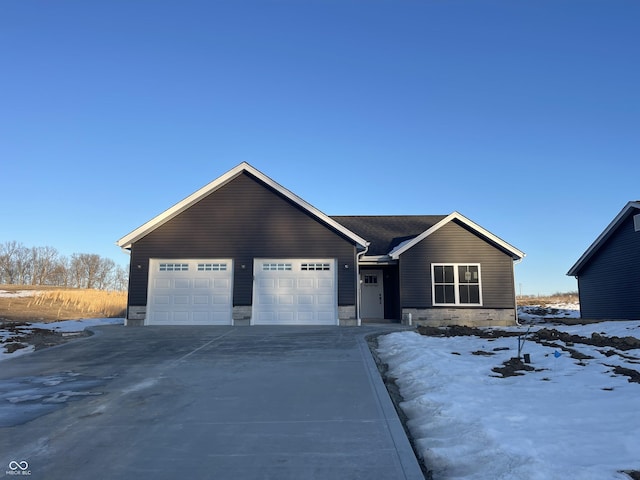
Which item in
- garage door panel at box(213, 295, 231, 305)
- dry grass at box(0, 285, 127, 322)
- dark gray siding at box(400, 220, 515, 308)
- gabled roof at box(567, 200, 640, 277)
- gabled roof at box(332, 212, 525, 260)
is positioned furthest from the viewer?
dry grass at box(0, 285, 127, 322)

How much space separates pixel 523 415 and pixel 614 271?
1876 cm

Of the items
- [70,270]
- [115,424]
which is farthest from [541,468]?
[70,270]

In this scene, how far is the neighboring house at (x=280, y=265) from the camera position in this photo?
16156 millimetres

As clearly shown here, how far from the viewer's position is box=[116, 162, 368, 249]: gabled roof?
16.4 metres

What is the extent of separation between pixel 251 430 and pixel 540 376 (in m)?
4.65

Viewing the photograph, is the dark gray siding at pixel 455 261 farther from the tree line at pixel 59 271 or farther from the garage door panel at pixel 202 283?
the tree line at pixel 59 271

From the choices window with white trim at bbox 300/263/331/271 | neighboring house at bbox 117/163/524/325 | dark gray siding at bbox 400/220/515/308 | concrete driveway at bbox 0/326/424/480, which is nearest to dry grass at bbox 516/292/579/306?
dark gray siding at bbox 400/220/515/308

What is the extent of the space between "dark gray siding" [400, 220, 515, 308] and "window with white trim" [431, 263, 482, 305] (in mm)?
192

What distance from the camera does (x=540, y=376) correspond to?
22.3 feet

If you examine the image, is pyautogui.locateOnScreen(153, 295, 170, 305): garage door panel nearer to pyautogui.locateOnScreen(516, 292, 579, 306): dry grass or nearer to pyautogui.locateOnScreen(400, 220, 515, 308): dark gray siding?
pyautogui.locateOnScreen(400, 220, 515, 308): dark gray siding

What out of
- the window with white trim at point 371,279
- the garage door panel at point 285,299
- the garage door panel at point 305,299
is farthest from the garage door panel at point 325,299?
the window with white trim at point 371,279

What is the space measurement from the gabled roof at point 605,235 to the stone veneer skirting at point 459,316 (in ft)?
21.8

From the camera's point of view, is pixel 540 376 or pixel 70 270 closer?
pixel 540 376

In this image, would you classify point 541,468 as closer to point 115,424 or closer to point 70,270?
point 115,424
